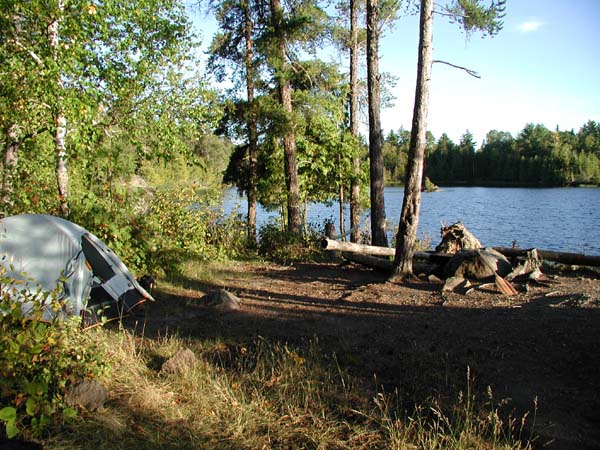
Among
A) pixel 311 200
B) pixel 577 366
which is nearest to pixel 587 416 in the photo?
pixel 577 366

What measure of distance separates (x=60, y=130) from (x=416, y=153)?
21.8 feet

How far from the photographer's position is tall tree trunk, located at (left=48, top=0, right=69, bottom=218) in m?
7.76

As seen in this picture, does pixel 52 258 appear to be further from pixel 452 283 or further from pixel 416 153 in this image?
pixel 452 283

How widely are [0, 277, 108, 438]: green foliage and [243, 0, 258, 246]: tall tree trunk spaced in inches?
404

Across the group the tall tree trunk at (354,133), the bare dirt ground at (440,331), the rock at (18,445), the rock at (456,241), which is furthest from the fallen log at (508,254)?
the rock at (18,445)

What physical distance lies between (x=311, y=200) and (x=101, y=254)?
10.9m

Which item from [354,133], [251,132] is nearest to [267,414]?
[251,132]

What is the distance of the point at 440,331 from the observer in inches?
246

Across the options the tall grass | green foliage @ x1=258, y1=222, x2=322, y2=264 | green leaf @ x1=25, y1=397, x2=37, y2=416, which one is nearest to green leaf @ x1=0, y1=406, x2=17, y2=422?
green leaf @ x1=25, y1=397, x2=37, y2=416

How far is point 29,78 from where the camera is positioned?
7.56 metres

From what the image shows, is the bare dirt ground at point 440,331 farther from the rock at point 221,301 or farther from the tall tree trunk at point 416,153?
the tall tree trunk at point 416,153

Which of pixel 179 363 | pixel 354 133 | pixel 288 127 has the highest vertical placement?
pixel 354 133

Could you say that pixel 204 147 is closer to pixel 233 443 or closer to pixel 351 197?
pixel 351 197

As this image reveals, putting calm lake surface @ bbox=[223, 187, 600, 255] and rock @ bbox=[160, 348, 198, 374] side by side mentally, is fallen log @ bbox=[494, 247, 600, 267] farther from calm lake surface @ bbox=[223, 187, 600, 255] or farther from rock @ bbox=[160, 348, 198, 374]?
rock @ bbox=[160, 348, 198, 374]
